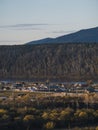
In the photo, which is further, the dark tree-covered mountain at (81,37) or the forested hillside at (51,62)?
the dark tree-covered mountain at (81,37)

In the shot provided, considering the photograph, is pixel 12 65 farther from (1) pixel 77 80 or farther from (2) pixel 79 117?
(2) pixel 79 117

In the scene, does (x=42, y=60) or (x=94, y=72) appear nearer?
Answer: (x=94, y=72)

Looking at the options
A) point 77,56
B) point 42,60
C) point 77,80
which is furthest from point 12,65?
point 77,80

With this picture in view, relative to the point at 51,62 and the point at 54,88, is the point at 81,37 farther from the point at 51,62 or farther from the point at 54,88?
the point at 54,88

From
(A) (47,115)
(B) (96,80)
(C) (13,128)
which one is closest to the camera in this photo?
(C) (13,128)

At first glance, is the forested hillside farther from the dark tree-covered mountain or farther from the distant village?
the dark tree-covered mountain

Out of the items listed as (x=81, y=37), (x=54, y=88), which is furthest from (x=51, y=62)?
(x=81, y=37)

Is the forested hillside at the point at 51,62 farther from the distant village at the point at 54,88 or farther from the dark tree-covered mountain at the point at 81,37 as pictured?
the dark tree-covered mountain at the point at 81,37

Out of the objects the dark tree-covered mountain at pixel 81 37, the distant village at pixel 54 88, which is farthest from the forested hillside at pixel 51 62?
the dark tree-covered mountain at pixel 81 37
